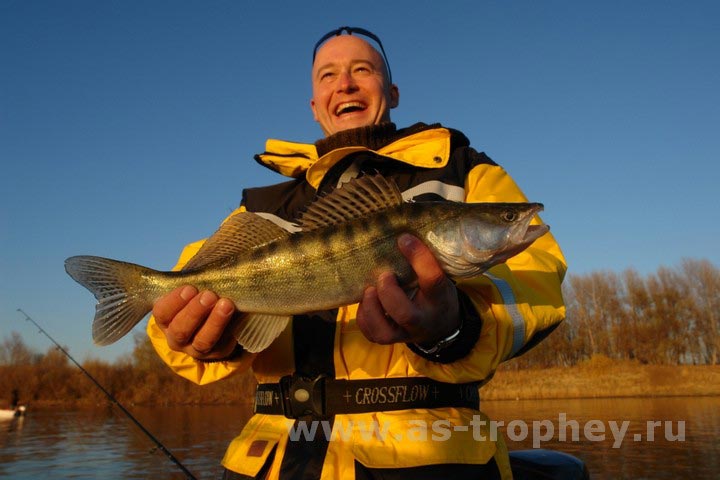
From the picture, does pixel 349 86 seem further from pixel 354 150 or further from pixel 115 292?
pixel 115 292

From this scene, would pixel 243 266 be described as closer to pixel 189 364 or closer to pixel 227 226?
pixel 227 226

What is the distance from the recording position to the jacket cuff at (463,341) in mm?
2483

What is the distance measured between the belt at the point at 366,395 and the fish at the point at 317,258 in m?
0.32

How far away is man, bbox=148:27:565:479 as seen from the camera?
2.45 meters

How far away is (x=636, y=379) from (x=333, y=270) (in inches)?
1731

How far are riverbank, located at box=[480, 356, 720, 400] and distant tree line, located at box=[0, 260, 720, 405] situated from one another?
295 inches

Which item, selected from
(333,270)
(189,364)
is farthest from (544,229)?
(189,364)

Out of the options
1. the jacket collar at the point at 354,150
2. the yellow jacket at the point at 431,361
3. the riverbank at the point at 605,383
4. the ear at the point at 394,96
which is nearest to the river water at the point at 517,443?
the riverbank at the point at 605,383

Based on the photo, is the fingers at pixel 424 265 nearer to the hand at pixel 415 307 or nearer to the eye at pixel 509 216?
the hand at pixel 415 307

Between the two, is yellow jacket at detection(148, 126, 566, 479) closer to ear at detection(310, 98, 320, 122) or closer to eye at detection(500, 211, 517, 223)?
eye at detection(500, 211, 517, 223)

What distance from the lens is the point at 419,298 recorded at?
2416 millimetres

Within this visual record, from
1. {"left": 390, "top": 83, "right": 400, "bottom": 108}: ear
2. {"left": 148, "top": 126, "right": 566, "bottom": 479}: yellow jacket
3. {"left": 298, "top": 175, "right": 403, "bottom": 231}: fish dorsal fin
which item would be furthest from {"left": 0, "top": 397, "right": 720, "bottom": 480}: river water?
{"left": 298, "top": 175, "right": 403, "bottom": 231}: fish dorsal fin

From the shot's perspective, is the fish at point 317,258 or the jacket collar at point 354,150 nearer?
the fish at point 317,258

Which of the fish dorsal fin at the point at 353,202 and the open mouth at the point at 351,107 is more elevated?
the open mouth at the point at 351,107
